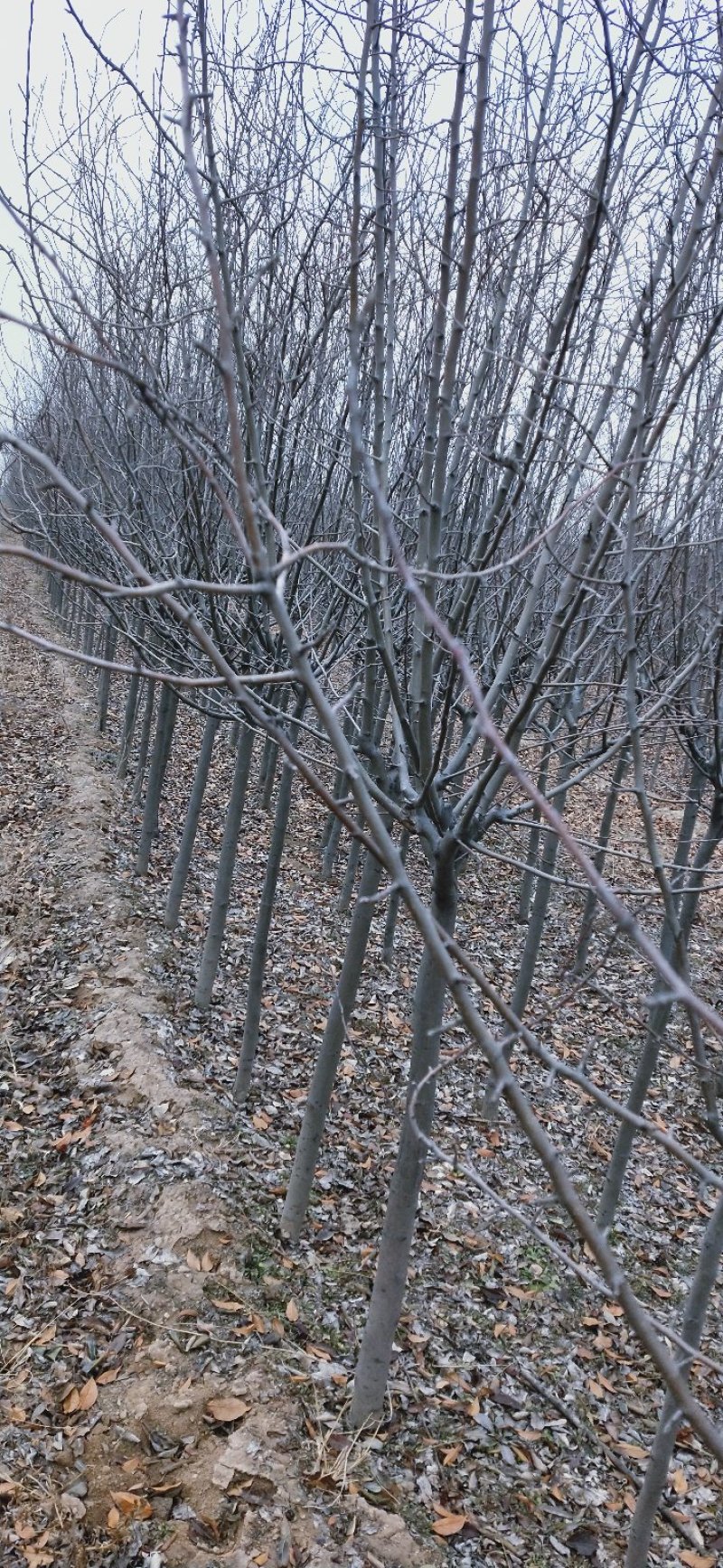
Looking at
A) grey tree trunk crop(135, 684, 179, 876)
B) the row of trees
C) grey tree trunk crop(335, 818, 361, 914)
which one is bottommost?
grey tree trunk crop(335, 818, 361, 914)

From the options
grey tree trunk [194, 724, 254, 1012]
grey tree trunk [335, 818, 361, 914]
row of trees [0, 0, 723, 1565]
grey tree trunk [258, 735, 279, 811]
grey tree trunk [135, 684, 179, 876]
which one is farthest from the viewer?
grey tree trunk [258, 735, 279, 811]

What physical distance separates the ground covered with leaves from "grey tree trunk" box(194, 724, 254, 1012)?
0.72 feet

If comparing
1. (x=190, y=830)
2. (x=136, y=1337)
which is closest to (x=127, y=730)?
(x=190, y=830)

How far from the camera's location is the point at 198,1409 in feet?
11.8

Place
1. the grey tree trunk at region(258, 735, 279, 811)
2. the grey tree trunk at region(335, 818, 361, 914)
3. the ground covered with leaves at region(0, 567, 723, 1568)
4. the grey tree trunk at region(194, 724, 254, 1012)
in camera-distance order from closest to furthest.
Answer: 1. the ground covered with leaves at region(0, 567, 723, 1568)
2. the grey tree trunk at region(194, 724, 254, 1012)
3. the grey tree trunk at region(335, 818, 361, 914)
4. the grey tree trunk at region(258, 735, 279, 811)

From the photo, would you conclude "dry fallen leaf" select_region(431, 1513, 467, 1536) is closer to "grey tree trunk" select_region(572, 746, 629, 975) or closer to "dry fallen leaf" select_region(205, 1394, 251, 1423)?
"dry fallen leaf" select_region(205, 1394, 251, 1423)

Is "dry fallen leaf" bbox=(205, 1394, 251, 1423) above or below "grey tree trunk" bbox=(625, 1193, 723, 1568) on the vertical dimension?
below

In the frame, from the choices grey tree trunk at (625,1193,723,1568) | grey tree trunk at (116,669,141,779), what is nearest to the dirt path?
grey tree trunk at (625,1193,723,1568)

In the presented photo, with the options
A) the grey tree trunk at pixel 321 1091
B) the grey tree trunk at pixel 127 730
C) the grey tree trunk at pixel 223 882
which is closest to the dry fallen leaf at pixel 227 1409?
the grey tree trunk at pixel 321 1091

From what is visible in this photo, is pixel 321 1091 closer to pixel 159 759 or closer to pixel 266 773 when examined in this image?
pixel 159 759

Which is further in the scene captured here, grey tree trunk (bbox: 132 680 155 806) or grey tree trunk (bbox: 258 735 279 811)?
grey tree trunk (bbox: 258 735 279 811)

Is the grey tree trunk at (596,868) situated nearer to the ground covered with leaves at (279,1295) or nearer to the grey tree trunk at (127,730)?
the ground covered with leaves at (279,1295)

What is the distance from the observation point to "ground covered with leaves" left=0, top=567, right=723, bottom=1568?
3.34 m

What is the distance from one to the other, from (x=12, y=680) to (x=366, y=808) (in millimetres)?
17008
